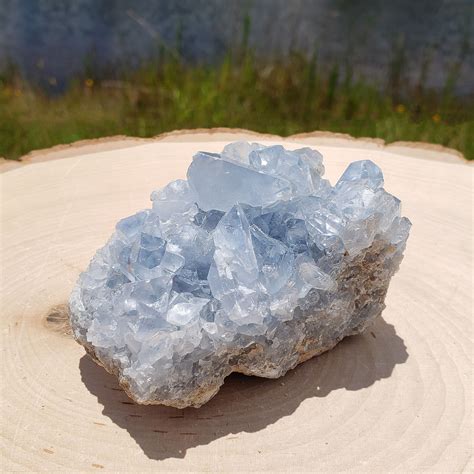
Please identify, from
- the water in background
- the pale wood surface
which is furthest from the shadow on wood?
the water in background

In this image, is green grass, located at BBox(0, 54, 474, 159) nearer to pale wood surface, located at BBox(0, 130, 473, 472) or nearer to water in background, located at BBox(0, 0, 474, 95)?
pale wood surface, located at BBox(0, 130, 473, 472)

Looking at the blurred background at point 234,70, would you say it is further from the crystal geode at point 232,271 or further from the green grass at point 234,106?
the crystal geode at point 232,271

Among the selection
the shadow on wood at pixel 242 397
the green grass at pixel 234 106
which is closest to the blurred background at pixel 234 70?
the green grass at pixel 234 106

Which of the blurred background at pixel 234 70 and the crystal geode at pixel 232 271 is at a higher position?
the crystal geode at pixel 232 271

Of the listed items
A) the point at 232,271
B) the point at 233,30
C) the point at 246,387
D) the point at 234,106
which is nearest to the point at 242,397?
the point at 246,387

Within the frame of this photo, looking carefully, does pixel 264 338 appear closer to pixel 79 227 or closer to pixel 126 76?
pixel 79 227

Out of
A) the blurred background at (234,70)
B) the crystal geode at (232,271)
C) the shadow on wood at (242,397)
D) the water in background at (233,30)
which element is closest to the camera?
the crystal geode at (232,271)

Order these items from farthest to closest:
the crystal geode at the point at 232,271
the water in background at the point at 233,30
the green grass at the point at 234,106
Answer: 1. the water in background at the point at 233,30
2. the green grass at the point at 234,106
3. the crystal geode at the point at 232,271
